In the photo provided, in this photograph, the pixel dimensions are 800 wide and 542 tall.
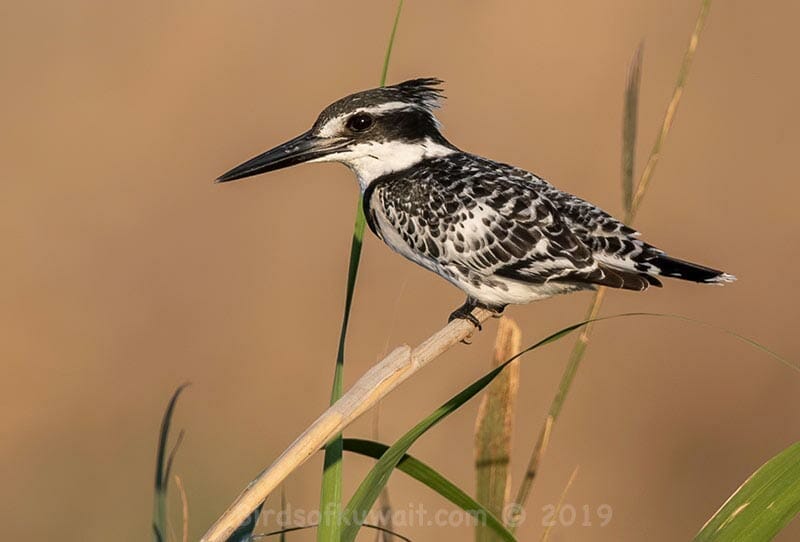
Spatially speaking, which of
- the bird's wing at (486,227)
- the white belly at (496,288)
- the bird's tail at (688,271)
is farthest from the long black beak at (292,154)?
the bird's tail at (688,271)

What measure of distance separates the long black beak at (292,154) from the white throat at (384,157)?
135mm

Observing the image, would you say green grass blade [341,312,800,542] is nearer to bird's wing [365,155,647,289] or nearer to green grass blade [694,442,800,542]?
green grass blade [694,442,800,542]

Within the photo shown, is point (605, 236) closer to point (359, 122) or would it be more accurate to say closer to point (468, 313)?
point (468, 313)

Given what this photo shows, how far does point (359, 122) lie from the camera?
13.3ft

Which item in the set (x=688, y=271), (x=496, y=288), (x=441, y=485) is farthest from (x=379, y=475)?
(x=496, y=288)

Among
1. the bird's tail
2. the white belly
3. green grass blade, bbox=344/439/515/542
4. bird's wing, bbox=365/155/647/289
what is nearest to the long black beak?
bird's wing, bbox=365/155/647/289

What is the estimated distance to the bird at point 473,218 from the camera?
370 cm

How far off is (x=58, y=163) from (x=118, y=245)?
100 cm

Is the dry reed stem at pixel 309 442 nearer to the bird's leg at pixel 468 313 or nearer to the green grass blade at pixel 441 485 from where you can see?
the green grass blade at pixel 441 485

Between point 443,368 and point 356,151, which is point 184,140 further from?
point 356,151

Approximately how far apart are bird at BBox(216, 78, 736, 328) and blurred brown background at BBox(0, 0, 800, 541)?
6.65 ft

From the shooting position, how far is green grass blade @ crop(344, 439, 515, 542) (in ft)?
7.60

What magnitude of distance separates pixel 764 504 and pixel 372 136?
2.24 m

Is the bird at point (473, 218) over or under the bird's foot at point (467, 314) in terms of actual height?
over
